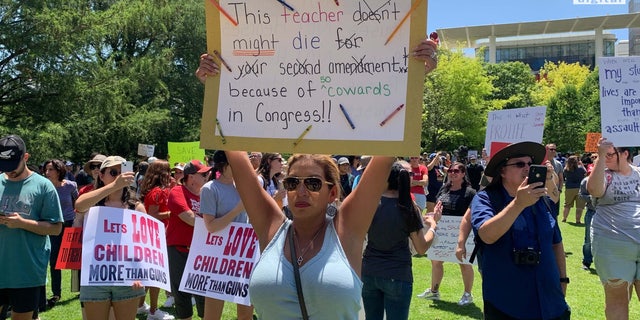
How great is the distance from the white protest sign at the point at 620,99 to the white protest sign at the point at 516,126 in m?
0.67

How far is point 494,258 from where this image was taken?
11.8 ft

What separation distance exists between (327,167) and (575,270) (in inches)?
336

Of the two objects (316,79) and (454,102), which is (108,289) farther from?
(454,102)

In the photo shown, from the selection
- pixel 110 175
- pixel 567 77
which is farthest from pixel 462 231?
pixel 567 77

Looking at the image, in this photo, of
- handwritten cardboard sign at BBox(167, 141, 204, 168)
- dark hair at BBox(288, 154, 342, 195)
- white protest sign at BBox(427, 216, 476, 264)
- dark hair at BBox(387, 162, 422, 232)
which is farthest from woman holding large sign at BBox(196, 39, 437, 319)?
handwritten cardboard sign at BBox(167, 141, 204, 168)

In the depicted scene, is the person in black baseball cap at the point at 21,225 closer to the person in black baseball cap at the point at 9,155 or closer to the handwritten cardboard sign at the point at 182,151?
the person in black baseball cap at the point at 9,155

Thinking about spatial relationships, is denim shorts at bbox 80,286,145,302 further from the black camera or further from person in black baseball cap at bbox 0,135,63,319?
the black camera

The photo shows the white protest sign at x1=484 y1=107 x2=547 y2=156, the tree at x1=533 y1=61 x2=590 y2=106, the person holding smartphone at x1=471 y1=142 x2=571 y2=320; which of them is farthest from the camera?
the tree at x1=533 y1=61 x2=590 y2=106

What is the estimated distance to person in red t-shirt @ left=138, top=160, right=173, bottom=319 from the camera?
264 inches

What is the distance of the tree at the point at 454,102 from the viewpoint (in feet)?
142

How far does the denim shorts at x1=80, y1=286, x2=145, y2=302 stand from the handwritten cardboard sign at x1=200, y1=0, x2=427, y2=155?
2.38 metres

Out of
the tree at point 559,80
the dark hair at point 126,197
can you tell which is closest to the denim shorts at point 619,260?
the dark hair at point 126,197

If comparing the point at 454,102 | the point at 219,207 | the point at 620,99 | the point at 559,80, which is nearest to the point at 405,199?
the point at 219,207

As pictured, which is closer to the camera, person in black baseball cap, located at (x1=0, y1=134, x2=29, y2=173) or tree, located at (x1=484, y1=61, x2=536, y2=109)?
person in black baseball cap, located at (x1=0, y1=134, x2=29, y2=173)
